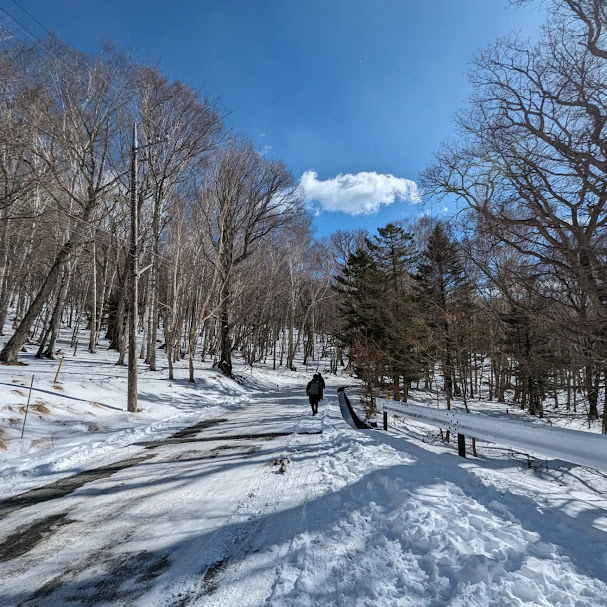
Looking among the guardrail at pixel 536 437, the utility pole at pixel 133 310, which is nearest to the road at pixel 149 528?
the guardrail at pixel 536 437

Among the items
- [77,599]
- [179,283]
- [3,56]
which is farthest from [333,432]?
[179,283]

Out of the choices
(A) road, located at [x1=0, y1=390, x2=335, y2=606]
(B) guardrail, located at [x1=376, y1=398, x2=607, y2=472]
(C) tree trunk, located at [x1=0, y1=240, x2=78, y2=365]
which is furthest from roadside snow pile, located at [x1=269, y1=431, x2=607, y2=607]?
(C) tree trunk, located at [x1=0, y1=240, x2=78, y2=365]

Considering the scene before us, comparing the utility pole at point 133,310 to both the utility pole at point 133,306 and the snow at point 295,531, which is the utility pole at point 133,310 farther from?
the snow at point 295,531

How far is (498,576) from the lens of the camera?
238 cm

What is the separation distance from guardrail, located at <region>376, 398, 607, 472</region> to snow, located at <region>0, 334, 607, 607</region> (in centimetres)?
50

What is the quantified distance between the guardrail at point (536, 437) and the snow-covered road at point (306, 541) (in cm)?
52

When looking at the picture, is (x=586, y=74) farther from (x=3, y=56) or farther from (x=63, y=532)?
(x=3, y=56)

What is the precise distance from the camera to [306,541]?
317cm

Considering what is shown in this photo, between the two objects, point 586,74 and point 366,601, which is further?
point 586,74

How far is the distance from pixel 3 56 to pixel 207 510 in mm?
11075

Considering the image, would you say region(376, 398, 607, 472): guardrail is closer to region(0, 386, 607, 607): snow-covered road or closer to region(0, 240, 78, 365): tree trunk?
region(0, 386, 607, 607): snow-covered road

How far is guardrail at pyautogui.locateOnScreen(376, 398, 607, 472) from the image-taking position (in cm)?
332

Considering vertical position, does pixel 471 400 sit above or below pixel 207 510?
below

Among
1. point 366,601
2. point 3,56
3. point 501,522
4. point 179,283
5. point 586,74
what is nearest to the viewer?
point 366,601
